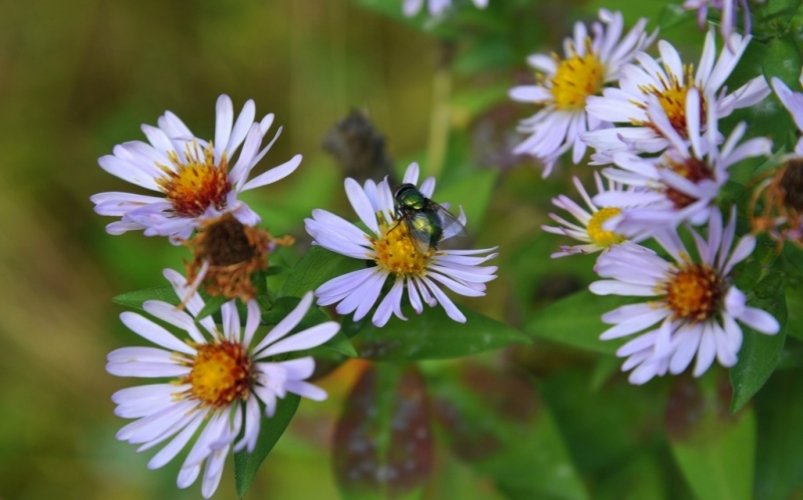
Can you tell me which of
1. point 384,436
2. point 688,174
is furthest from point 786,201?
point 384,436

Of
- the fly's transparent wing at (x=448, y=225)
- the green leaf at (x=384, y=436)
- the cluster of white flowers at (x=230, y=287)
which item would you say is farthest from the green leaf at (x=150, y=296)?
the green leaf at (x=384, y=436)

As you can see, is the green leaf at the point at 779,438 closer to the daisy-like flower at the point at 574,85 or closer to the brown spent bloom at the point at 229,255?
the daisy-like flower at the point at 574,85

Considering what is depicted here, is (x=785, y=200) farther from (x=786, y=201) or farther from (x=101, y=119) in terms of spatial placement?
(x=101, y=119)

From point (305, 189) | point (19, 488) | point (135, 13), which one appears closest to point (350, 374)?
point (305, 189)

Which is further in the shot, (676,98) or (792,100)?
(676,98)

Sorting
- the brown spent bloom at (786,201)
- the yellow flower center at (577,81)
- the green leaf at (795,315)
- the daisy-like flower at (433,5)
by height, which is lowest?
the green leaf at (795,315)
